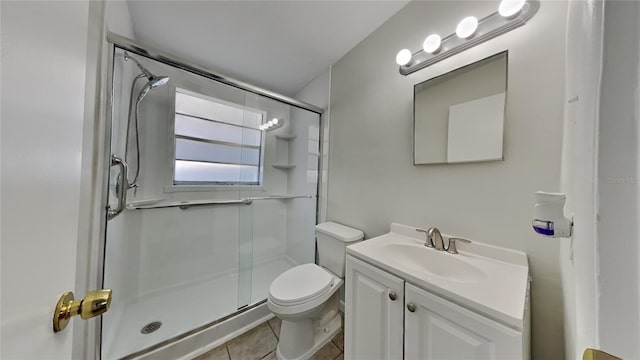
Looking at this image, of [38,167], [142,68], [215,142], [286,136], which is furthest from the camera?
[286,136]

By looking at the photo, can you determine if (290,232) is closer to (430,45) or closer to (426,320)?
(426,320)

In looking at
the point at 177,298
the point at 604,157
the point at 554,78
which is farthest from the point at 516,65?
the point at 177,298

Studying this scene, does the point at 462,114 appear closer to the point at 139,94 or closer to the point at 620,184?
the point at 620,184

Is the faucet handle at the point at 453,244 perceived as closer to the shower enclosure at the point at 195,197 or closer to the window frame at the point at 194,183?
the shower enclosure at the point at 195,197

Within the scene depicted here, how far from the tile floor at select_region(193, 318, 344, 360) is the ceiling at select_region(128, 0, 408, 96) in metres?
2.27

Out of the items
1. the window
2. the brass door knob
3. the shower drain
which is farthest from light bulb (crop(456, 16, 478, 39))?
the shower drain

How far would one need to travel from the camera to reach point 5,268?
0.24 meters

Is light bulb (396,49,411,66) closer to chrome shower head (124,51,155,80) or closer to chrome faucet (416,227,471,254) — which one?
chrome faucet (416,227,471,254)

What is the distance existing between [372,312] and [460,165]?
2.85ft

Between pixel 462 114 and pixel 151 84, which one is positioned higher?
pixel 151 84

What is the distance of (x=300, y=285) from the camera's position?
1.33 metres

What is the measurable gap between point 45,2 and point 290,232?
2.17 meters

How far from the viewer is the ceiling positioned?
1.30 m

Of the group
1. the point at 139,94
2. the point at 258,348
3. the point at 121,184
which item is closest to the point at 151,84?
the point at 139,94
